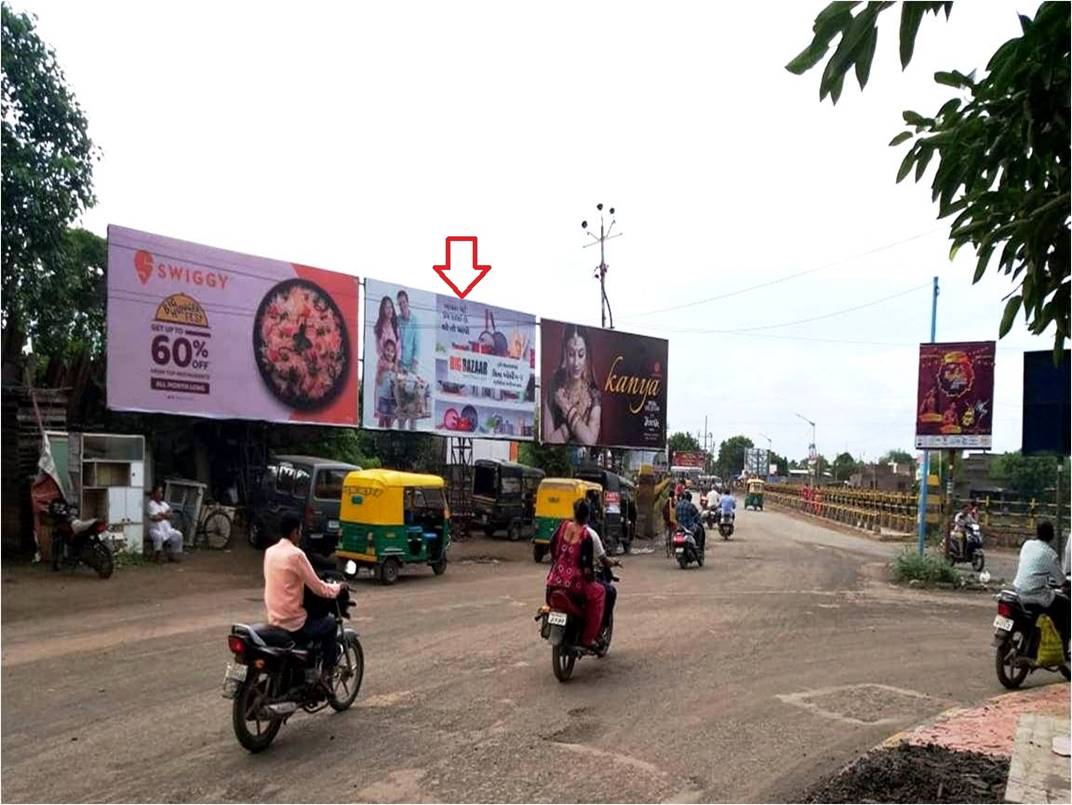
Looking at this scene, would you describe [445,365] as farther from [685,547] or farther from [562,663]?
[562,663]

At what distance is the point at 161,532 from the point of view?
1645 centimetres

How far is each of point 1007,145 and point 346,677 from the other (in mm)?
5659

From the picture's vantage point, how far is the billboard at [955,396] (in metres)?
18.7

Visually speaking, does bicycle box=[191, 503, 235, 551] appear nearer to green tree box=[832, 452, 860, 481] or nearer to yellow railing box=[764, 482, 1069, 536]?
yellow railing box=[764, 482, 1069, 536]

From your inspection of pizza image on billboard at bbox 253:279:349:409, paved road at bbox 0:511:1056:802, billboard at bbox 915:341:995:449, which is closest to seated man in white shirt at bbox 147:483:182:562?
paved road at bbox 0:511:1056:802

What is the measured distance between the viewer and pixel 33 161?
48.1ft

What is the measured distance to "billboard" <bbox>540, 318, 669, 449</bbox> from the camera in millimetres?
28375

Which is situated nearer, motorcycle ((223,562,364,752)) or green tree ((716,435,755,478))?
motorcycle ((223,562,364,752))

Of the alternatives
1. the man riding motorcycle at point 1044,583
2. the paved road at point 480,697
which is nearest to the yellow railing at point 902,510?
the paved road at point 480,697

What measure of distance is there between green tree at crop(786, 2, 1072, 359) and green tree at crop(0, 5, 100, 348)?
14.4m

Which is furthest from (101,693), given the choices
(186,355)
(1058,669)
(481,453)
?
(481,453)

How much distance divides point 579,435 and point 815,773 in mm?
24032

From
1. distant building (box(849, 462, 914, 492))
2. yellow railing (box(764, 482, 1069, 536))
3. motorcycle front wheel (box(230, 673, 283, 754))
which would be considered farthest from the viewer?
distant building (box(849, 462, 914, 492))

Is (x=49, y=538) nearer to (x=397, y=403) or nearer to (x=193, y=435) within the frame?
(x=193, y=435)
